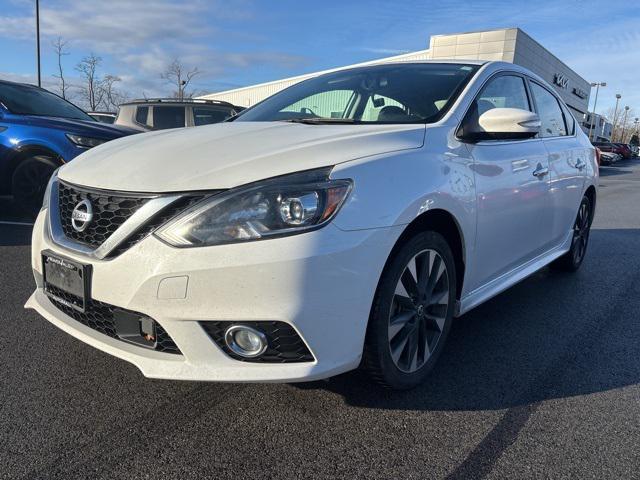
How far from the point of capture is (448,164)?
8.28ft

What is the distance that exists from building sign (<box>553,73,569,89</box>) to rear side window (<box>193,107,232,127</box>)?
32222 millimetres

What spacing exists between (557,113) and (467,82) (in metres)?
1.75

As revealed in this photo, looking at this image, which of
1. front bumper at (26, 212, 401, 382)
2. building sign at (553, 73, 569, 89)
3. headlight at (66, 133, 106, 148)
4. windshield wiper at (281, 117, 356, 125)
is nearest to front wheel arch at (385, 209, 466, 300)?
front bumper at (26, 212, 401, 382)

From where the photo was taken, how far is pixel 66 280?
2260 mm

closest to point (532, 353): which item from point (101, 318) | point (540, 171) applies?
point (540, 171)

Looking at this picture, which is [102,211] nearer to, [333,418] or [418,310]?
[333,418]

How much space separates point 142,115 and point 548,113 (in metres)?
7.31

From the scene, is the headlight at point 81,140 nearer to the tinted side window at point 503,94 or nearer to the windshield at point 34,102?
the windshield at point 34,102

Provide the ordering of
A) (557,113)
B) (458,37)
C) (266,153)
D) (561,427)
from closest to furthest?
(266,153) < (561,427) < (557,113) < (458,37)

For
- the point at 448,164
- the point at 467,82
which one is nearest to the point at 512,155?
the point at 467,82

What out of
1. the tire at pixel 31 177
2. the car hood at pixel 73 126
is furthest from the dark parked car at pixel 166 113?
the tire at pixel 31 177

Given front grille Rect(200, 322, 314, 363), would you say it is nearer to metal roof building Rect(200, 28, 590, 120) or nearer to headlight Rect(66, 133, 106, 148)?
headlight Rect(66, 133, 106, 148)

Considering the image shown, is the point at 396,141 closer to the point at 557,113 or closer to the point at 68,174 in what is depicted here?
the point at 68,174

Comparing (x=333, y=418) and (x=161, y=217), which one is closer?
(x=161, y=217)
